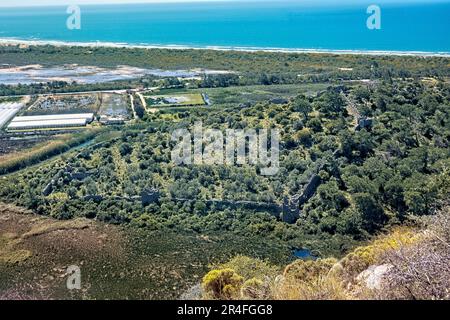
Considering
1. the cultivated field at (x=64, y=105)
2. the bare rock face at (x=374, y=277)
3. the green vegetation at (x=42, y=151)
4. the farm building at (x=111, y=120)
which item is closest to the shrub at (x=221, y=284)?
the bare rock face at (x=374, y=277)

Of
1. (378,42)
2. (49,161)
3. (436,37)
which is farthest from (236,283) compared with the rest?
(436,37)

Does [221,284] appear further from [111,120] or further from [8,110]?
[8,110]

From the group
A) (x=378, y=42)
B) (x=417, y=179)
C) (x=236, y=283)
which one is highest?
(x=378, y=42)

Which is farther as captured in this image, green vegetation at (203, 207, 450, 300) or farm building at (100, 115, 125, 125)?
farm building at (100, 115, 125, 125)

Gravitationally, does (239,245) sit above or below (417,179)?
below

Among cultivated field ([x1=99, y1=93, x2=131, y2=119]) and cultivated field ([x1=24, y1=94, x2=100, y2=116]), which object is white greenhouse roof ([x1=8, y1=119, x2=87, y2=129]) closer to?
cultivated field ([x1=99, y1=93, x2=131, y2=119])

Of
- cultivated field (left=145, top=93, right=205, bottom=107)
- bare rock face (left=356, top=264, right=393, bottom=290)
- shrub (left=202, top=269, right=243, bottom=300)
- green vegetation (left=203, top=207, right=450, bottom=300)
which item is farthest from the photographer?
cultivated field (left=145, top=93, right=205, bottom=107)

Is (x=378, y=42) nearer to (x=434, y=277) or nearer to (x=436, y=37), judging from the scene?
(x=436, y=37)

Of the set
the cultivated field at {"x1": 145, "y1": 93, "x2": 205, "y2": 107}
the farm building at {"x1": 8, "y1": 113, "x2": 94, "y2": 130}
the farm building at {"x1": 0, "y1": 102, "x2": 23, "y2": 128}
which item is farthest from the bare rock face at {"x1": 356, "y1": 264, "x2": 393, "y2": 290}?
the farm building at {"x1": 0, "y1": 102, "x2": 23, "y2": 128}
